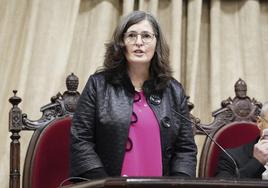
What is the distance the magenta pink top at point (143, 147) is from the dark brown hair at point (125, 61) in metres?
0.15

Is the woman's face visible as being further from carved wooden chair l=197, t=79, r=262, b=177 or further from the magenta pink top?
carved wooden chair l=197, t=79, r=262, b=177

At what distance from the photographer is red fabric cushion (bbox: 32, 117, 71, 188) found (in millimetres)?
2709

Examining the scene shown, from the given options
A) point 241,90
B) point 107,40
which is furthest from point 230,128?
point 107,40

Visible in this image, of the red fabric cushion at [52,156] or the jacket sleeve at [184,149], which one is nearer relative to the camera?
the jacket sleeve at [184,149]

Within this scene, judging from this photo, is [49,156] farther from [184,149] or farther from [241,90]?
[241,90]

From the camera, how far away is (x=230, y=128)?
3000mm

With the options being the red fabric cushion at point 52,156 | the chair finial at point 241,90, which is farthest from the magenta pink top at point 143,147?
Answer: the chair finial at point 241,90

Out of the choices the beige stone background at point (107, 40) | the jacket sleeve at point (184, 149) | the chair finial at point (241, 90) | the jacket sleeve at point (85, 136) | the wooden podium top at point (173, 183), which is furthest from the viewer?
the beige stone background at point (107, 40)

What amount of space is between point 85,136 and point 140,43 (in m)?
0.44

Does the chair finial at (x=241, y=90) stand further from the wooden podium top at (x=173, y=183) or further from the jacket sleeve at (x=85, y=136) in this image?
the wooden podium top at (x=173, y=183)

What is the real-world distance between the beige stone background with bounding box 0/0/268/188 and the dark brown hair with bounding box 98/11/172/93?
1.04 m

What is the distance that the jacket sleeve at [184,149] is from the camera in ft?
7.86

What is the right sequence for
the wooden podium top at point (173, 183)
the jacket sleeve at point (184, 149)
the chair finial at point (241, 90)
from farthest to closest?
the chair finial at point (241, 90) < the jacket sleeve at point (184, 149) < the wooden podium top at point (173, 183)

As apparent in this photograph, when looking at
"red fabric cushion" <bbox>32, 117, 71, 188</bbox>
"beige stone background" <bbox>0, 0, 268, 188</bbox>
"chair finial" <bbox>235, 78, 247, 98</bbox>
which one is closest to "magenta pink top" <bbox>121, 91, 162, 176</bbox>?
"red fabric cushion" <bbox>32, 117, 71, 188</bbox>
